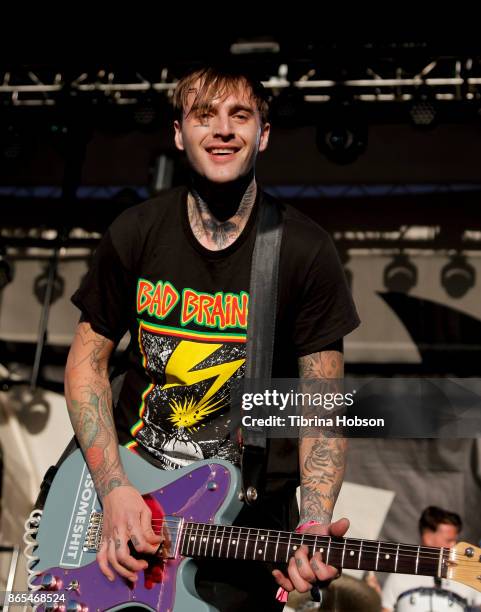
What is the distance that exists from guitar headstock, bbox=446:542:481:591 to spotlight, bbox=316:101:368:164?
4.29 m

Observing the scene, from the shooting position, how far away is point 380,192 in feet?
20.3

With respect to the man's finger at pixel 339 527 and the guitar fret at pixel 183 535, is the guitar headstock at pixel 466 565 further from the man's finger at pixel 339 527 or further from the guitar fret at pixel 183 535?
the guitar fret at pixel 183 535

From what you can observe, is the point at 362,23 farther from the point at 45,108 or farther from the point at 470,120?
the point at 45,108

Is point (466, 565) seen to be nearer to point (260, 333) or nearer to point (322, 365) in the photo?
point (322, 365)

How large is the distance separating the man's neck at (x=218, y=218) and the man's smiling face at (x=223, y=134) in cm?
11

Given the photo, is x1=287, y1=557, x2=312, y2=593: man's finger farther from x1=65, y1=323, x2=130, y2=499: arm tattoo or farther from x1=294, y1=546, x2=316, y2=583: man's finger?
x1=65, y1=323, x2=130, y2=499: arm tattoo

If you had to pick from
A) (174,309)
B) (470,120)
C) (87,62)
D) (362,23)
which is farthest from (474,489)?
(87,62)

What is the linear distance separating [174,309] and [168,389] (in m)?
0.27

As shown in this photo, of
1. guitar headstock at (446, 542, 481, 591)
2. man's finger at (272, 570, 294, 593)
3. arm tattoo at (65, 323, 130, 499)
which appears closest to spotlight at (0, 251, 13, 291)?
arm tattoo at (65, 323, 130, 499)

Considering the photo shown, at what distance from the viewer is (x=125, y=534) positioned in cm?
248

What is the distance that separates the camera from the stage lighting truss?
5629mm

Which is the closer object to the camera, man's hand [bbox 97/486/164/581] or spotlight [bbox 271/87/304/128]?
man's hand [bbox 97/486/164/581]

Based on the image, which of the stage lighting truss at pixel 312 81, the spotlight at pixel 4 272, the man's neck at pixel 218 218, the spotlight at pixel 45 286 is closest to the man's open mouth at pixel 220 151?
the man's neck at pixel 218 218

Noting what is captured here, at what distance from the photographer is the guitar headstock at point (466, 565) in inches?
80.0
